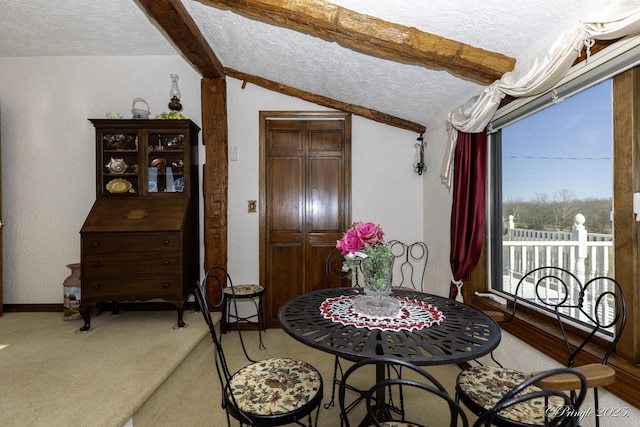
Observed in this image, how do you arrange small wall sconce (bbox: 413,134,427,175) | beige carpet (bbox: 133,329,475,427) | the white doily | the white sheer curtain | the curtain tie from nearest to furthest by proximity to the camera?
the white sheer curtain → the white doily → beige carpet (bbox: 133,329,475,427) → the curtain tie → small wall sconce (bbox: 413,134,427,175)

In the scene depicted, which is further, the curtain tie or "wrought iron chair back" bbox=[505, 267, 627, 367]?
the curtain tie

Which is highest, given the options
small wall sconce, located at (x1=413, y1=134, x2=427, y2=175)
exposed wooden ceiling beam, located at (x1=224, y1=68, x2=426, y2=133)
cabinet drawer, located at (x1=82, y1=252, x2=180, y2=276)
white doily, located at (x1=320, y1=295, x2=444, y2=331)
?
exposed wooden ceiling beam, located at (x1=224, y1=68, x2=426, y2=133)

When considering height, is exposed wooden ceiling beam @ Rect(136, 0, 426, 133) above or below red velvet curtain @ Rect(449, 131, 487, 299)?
above

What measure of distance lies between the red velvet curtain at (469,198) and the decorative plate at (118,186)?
3177 mm

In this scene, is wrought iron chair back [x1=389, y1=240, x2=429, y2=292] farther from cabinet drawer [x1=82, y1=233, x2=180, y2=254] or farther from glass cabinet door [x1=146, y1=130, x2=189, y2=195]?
glass cabinet door [x1=146, y1=130, x2=189, y2=195]

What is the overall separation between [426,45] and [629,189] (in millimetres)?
1291

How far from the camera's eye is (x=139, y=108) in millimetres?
3227

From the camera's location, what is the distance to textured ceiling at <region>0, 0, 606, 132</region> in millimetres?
1600

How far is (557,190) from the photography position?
6.65 ft

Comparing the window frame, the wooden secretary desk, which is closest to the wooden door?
the wooden secretary desk

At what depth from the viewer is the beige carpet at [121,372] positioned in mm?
1709

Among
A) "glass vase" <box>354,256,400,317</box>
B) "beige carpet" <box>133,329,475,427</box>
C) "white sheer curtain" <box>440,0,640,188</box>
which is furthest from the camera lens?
"beige carpet" <box>133,329,475,427</box>

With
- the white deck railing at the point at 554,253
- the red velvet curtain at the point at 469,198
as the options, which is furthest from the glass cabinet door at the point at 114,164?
the white deck railing at the point at 554,253

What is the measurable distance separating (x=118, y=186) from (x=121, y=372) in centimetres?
182
